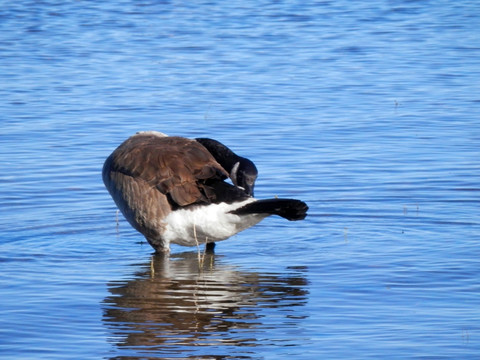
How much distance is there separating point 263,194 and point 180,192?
2.07 m

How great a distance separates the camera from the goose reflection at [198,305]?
6.16 meters

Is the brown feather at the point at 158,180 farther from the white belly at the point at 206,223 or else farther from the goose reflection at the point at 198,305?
the goose reflection at the point at 198,305

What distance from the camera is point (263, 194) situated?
10.0 metres

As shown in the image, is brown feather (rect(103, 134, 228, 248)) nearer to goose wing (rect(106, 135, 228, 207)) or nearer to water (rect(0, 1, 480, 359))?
goose wing (rect(106, 135, 228, 207))

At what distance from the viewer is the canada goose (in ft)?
26.4

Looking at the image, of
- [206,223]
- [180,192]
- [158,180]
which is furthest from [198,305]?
[158,180]

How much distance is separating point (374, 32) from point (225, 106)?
→ 831 cm

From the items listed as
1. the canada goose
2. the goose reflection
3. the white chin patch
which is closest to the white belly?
the canada goose

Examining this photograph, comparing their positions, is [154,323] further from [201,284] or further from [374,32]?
[374,32]

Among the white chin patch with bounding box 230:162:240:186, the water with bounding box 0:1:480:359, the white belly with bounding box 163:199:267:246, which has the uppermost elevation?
the white chin patch with bounding box 230:162:240:186

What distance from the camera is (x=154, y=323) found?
6484mm

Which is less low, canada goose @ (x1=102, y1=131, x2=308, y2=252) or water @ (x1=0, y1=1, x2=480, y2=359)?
canada goose @ (x1=102, y1=131, x2=308, y2=252)

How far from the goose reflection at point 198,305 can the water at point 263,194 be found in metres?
0.02

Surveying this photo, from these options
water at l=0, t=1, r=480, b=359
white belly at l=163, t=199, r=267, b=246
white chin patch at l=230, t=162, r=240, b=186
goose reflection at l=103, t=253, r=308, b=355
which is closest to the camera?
goose reflection at l=103, t=253, r=308, b=355
